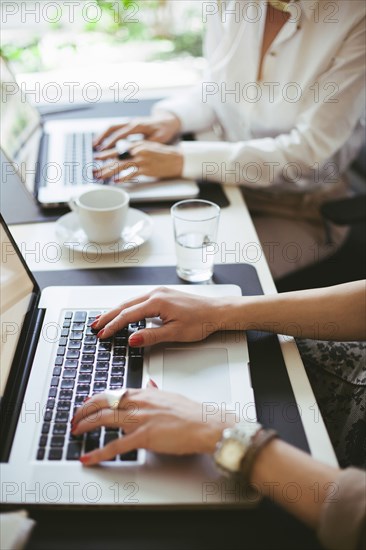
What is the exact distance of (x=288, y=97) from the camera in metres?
1.25

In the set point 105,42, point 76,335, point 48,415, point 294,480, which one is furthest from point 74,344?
point 105,42

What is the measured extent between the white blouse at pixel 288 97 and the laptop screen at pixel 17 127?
1.13ft

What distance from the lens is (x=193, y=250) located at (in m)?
0.90

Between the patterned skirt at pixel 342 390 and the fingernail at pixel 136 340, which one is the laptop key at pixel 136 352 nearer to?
the fingernail at pixel 136 340

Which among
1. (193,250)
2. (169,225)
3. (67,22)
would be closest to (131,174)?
(169,225)

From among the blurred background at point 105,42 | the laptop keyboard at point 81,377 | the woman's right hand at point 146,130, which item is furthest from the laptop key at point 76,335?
the blurred background at point 105,42

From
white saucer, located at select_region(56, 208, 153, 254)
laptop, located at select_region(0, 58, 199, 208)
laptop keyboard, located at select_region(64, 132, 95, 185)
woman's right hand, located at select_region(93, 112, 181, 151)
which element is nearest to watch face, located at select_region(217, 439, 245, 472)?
white saucer, located at select_region(56, 208, 153, 254)

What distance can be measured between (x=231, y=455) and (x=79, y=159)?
86 cm

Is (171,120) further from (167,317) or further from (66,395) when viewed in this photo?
(66,395)

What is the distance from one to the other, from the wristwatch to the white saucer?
1.52 feet

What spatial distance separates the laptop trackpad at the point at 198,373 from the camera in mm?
690

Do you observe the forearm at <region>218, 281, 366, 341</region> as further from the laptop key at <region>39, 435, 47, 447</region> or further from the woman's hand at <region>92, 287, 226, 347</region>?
the laptop key at <region>39, 435, 47, 447</region>

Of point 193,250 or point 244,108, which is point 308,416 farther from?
point 244,108

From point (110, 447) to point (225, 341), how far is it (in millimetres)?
245
